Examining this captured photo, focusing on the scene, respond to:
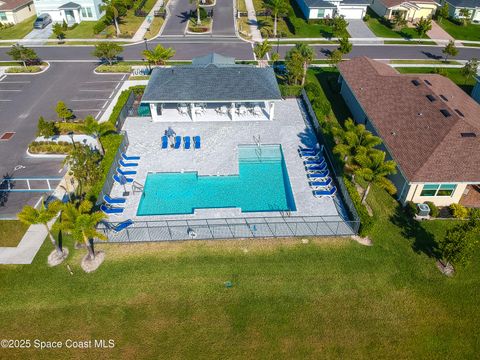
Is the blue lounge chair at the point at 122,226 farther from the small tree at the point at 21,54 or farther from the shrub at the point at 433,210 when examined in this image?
the small tree at the point at 21,54

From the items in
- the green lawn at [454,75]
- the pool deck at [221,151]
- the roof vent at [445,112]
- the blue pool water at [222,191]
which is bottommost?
the blue pool water at [222,191]

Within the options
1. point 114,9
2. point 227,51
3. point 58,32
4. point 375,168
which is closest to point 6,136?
point 58,32

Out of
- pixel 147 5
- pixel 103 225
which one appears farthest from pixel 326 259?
pixel 147 5

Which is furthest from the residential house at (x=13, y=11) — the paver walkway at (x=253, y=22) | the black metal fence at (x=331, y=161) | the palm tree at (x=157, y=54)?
the black metal fence at (x=331, y=161)

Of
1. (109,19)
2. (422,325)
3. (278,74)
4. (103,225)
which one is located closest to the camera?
(422,325)

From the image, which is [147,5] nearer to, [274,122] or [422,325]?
[274,122]
